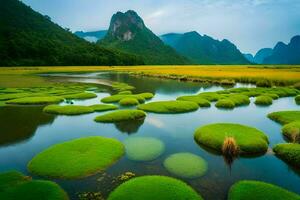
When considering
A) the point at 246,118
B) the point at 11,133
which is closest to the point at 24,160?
the point at 11,133

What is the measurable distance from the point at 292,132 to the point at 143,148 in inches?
430

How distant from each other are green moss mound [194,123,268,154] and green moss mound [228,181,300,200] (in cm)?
458

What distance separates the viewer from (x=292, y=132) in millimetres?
18406

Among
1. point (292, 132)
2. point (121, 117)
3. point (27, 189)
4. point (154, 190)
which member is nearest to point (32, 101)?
point (121, 117)

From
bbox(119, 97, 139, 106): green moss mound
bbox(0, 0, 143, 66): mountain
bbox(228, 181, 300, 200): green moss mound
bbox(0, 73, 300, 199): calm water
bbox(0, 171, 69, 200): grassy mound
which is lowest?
bbox(0, 73, 300, 199): calm water

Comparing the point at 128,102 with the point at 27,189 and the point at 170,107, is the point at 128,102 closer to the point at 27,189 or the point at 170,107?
the point at 170,107

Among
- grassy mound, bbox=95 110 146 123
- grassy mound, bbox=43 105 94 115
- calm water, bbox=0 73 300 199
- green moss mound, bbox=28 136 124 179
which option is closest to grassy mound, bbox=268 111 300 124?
calm water, bbox=0 73 300 199

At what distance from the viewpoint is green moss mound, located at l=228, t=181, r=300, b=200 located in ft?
33.1

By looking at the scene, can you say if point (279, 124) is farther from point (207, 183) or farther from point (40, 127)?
point (40, 127)

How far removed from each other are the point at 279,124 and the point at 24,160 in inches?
806

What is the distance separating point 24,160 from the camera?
47.2 ft

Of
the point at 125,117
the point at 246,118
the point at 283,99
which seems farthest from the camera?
the point at 283,99

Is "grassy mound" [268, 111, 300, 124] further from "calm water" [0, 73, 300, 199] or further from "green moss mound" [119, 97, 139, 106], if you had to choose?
"green moss mound" [119, 97, 139, 106]

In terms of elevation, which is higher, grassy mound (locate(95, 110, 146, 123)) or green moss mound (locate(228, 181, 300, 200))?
grassy mound (locate(95, 110, 146, 123))
